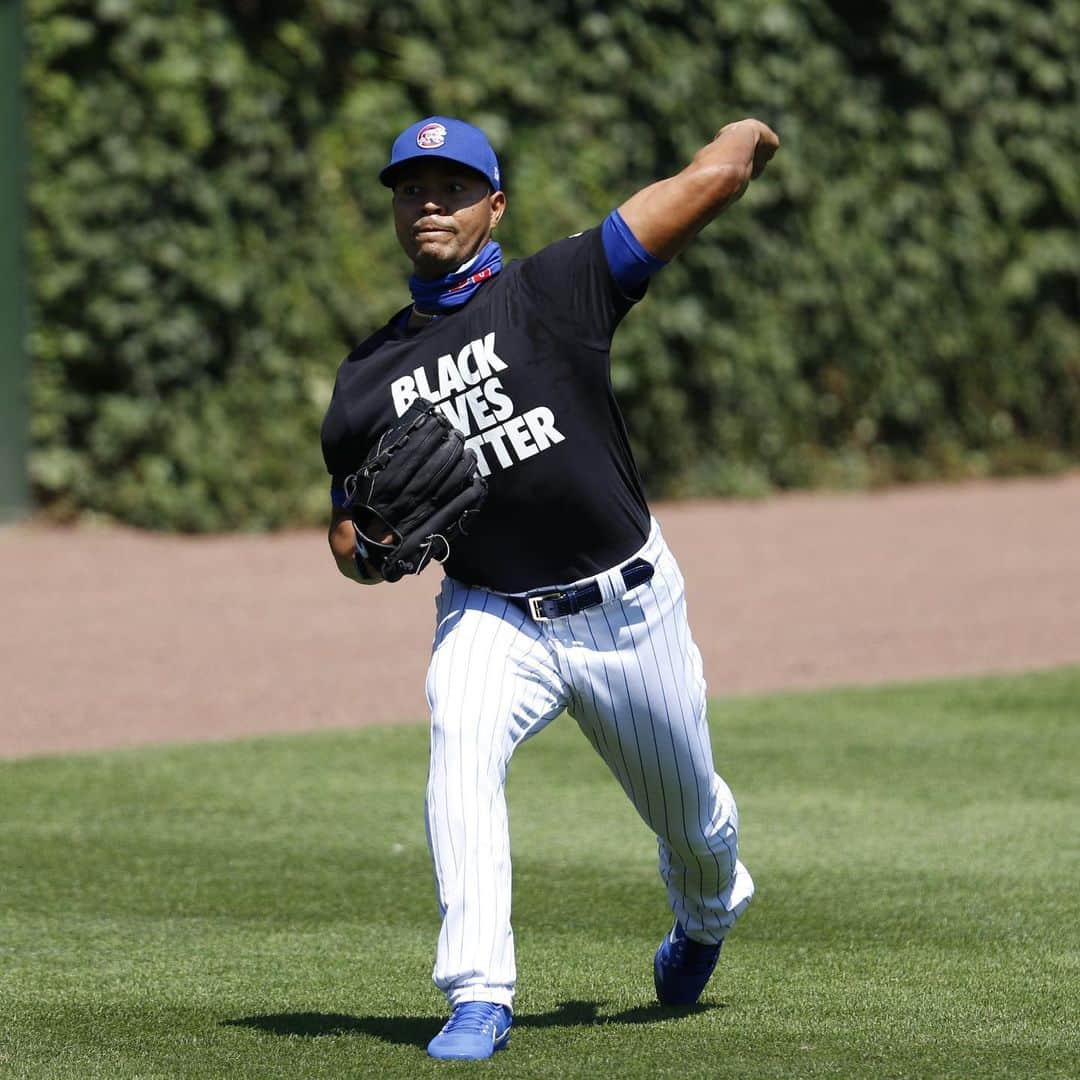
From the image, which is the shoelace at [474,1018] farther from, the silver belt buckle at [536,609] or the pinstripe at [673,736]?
the silver belt buckle at [536,609]

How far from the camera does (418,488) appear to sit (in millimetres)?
4336

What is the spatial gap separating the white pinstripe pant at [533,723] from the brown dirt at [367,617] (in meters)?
4.07

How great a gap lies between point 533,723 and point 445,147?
123 cm

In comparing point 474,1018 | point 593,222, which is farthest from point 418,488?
point 593,222

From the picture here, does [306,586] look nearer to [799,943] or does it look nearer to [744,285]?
[744,285]

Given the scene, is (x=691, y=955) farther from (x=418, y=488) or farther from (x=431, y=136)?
(x=431, y=136)

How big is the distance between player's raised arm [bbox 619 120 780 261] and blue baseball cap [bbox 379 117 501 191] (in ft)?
1.22

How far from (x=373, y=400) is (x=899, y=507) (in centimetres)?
1010

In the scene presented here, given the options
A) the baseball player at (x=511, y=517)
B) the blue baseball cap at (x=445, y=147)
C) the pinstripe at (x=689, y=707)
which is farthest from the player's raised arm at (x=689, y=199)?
the pinstripe at (x=689, y=707)

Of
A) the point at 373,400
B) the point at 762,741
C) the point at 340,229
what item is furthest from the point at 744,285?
the point at 373,400

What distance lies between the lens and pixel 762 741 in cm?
827

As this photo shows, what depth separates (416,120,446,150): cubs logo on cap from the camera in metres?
4.55

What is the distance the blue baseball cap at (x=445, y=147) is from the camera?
4543 mm

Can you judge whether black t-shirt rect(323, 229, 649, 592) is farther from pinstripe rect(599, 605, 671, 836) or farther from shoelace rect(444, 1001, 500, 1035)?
shoelace rect(444, 1001, 500, 1035)
